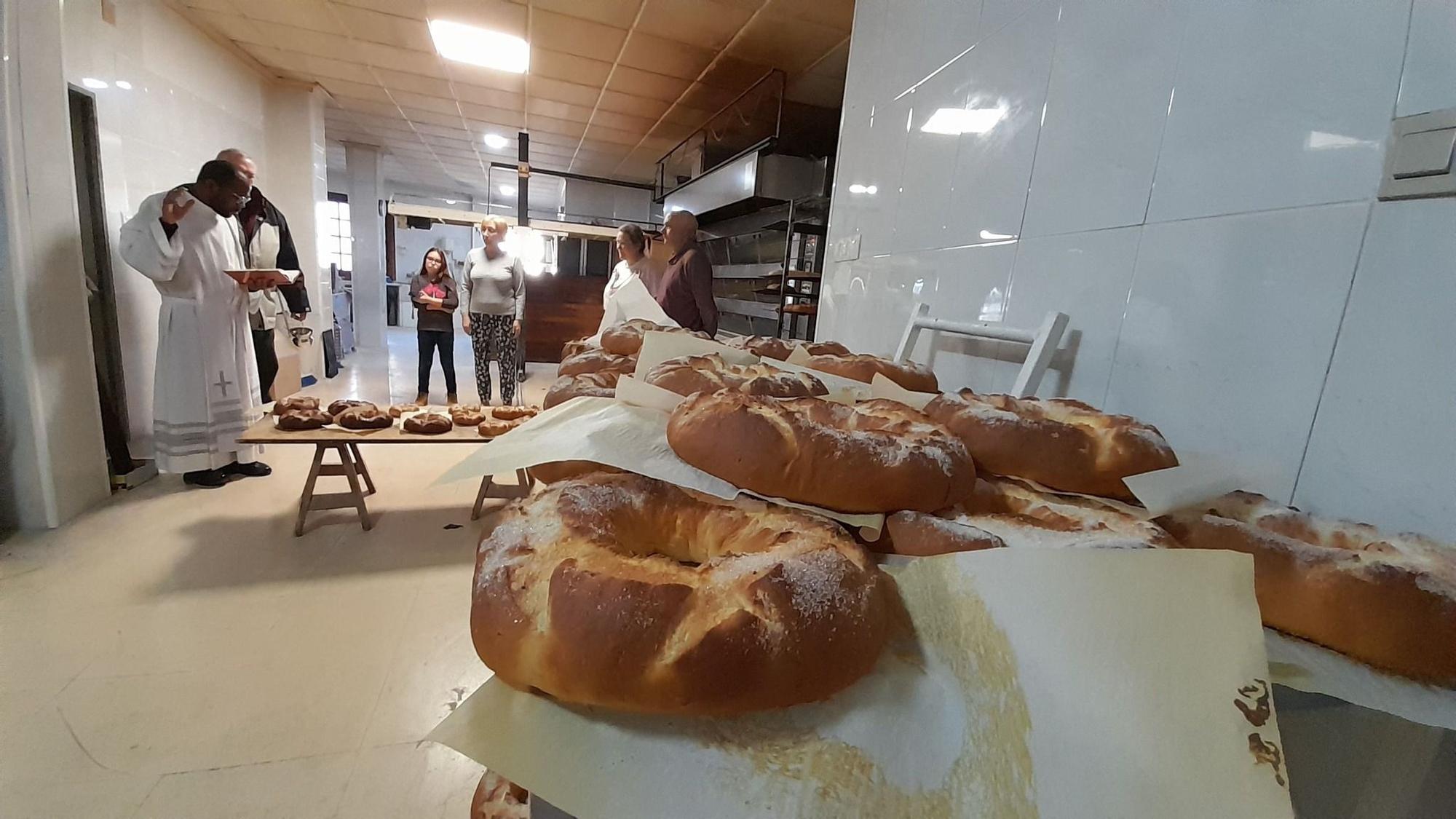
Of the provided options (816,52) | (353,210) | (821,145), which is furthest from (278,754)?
(353,210)

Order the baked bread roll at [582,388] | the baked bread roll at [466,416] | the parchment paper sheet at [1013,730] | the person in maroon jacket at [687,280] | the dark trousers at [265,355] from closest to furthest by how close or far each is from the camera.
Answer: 1. the parchment paper sheet at [1013,730]
2. the baked bread roll at [582,388]
3. the person in maroon jacket at [687,280]
4. the baked bread roll at [466,416]
5. the dark trousers at [265,355]

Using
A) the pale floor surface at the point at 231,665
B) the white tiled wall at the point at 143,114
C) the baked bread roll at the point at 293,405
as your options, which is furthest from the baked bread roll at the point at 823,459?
the white tiled wall at the point at 143,114

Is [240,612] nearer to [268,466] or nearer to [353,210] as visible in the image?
[268,466]

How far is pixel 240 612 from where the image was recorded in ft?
6.55

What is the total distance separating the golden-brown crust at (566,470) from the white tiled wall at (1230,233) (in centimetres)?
81

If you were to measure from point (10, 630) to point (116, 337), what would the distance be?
79.4 inches

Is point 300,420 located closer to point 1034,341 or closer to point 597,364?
point 597,364

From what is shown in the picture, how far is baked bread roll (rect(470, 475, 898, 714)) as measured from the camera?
0.39 meters

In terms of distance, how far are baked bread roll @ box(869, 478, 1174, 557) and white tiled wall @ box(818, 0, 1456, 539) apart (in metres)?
0.29

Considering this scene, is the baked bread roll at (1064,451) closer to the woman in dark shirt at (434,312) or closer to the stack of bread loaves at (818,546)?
the stack of bread loaves at (818,546)

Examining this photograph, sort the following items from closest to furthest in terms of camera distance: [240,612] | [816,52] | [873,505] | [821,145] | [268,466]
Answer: [873,505], [240,612], [268,466], [816,52], [821,145]

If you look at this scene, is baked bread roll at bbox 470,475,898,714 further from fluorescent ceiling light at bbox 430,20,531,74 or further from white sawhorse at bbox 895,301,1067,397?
fluorescent ceiling light at bbox 430,20,531,74

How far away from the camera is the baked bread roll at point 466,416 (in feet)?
10.6

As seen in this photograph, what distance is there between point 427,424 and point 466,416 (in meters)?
0.27
